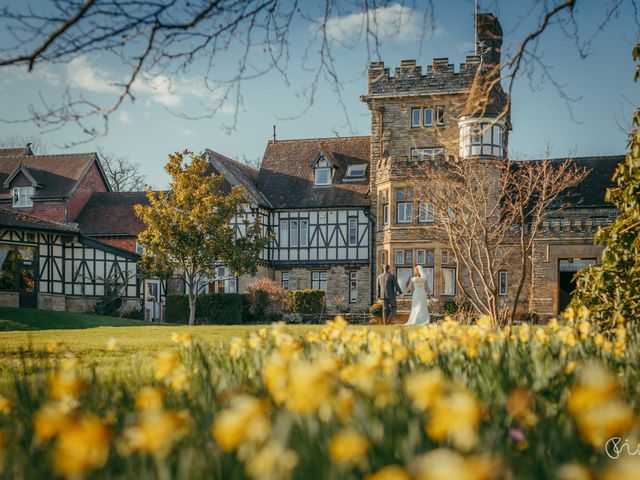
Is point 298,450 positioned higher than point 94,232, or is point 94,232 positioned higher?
point 94,232

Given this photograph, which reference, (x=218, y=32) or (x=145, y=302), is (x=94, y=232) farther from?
(x=218, y=32)

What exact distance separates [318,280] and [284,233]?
2.96m

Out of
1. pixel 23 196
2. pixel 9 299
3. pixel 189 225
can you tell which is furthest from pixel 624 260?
pixel 23 196

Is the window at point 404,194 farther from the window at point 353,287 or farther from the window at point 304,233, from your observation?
the window at point 304,233

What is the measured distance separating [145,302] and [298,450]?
3644cm

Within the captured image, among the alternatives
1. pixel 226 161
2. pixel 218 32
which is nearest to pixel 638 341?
pixel 218 32

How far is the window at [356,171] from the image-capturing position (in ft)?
131

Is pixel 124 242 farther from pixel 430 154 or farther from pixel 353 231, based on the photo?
pixel 430 154

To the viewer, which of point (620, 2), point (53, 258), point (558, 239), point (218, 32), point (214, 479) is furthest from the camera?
point (53, 258)

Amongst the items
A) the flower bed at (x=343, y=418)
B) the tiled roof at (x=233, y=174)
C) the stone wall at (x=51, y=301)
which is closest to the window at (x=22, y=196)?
the stone wall at (x=51, y=301)

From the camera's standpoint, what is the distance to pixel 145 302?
3834cm

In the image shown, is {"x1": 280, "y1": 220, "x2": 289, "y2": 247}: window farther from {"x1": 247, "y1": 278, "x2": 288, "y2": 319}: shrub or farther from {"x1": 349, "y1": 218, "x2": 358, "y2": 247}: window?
{"x1": 247, "y1": 278, "x2": 288, "y2": 319}: shrub

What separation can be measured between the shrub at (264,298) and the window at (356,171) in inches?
319
